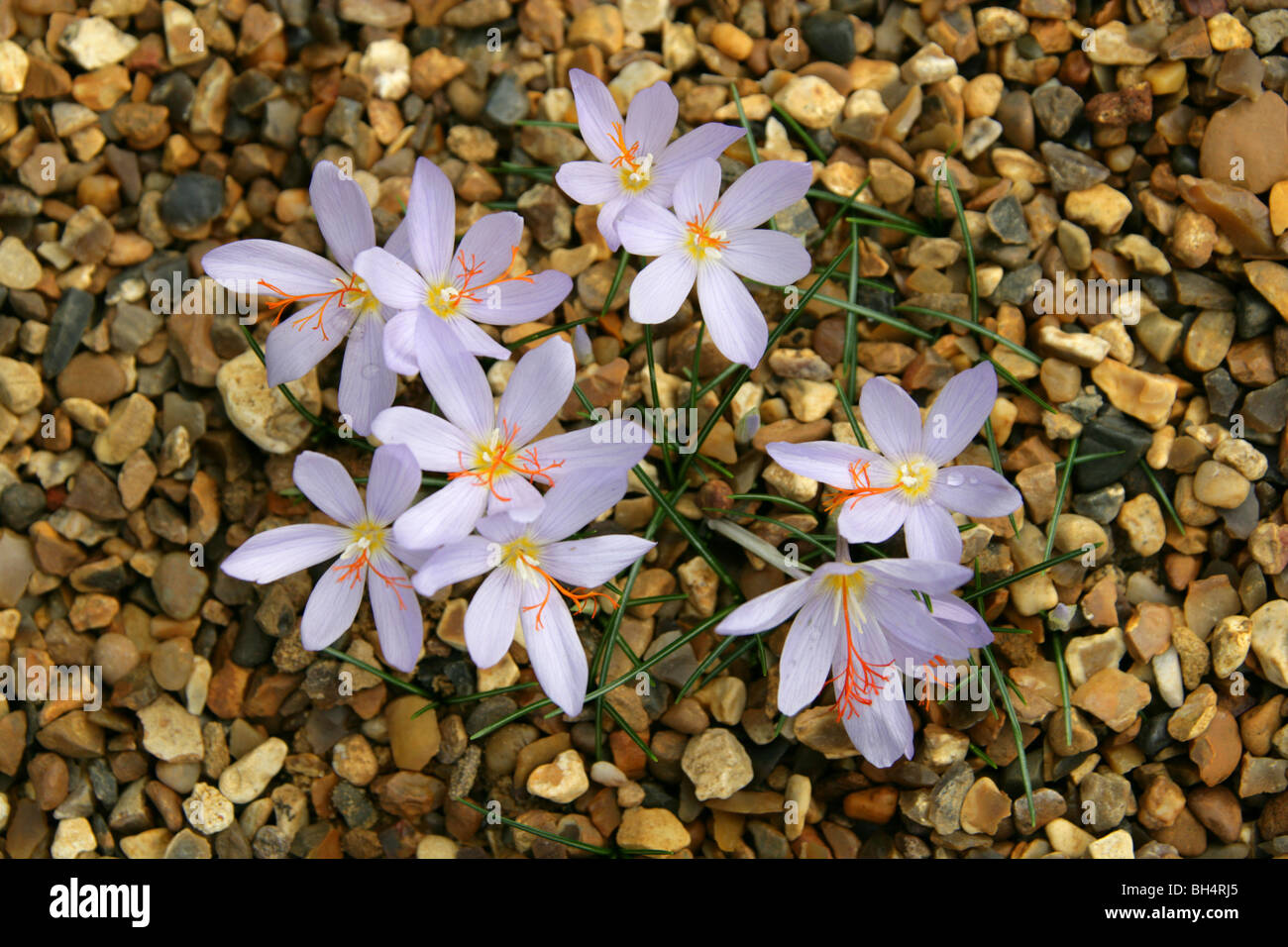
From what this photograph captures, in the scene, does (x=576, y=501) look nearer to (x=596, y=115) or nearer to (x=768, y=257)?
(x=768, y=257)

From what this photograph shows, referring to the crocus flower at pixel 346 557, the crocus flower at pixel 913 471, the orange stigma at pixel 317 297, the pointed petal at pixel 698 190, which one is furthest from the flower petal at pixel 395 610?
the pointed petal at pixel 698 190

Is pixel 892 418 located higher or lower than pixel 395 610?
higher

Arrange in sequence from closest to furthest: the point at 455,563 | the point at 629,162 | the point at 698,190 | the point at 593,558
→ 1. the point at 455,563
2. the point at 593,558
3. the point at 698,190
4. the point at 629,162

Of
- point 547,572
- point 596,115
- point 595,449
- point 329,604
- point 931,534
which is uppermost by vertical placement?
point 596,115

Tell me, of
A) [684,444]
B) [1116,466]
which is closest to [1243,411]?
[1116,466]

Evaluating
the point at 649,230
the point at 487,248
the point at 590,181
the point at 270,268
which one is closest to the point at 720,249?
the point at 649,230

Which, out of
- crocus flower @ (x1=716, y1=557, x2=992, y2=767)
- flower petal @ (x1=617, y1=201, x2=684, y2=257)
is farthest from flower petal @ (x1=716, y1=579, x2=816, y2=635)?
flower petal @ (x1=617, y1=201, x2=684, y2=257)

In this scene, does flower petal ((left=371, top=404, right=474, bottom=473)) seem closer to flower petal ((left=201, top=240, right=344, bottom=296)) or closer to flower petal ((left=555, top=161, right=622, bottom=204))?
flower petal ((left=201, top=240, right=344, bottom=296))
